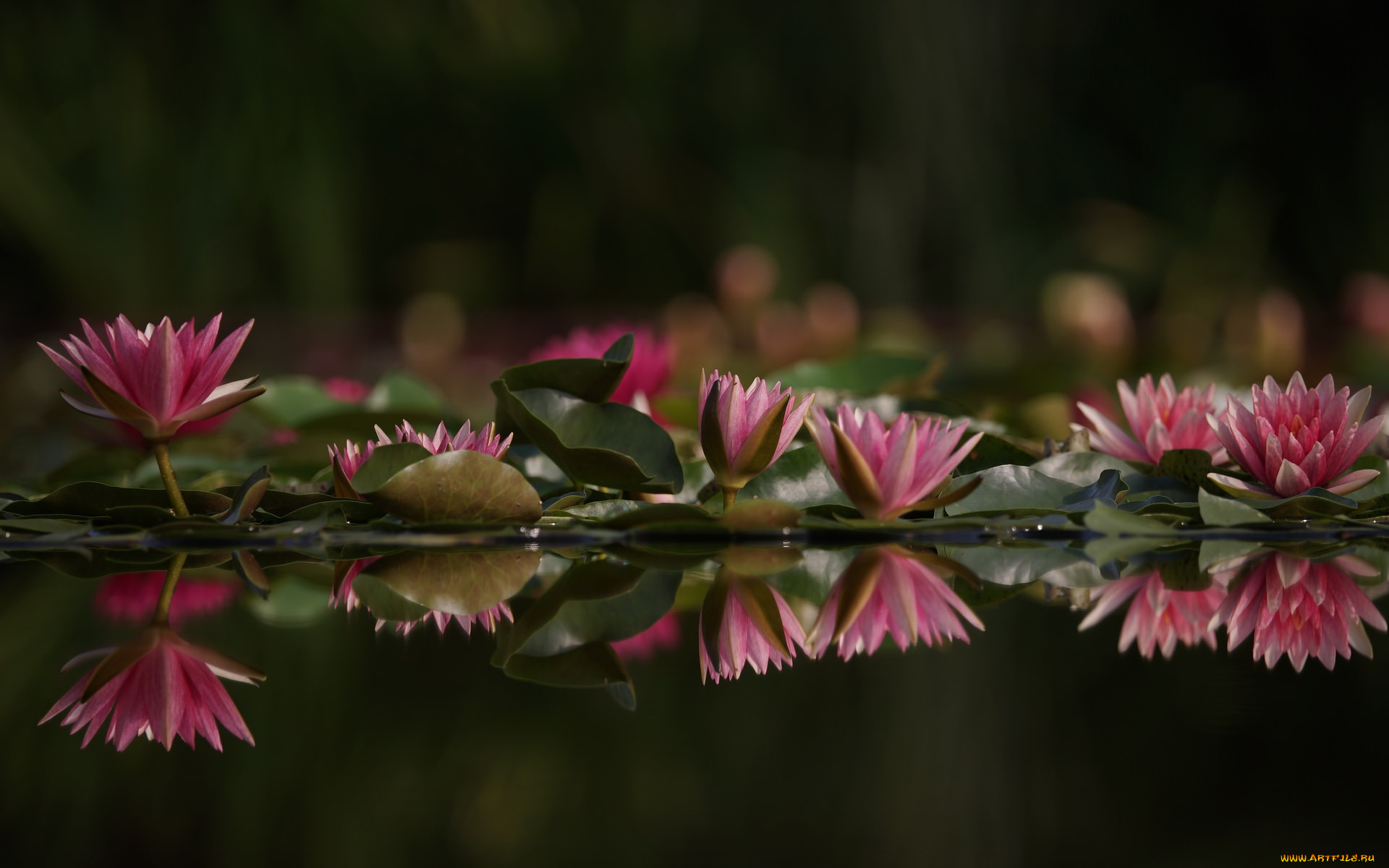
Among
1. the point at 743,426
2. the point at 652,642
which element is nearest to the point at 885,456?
the point at 743,426

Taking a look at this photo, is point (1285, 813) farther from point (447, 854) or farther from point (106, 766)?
point (106, 766)

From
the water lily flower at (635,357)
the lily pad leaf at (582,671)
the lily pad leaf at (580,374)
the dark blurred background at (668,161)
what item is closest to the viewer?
the lily pad leaf at (582,671)

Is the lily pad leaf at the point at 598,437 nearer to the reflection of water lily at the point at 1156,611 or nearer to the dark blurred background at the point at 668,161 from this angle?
the reflection of water lily at the point at 1156,611

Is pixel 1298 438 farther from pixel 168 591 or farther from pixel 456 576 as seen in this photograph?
pixel 168 591

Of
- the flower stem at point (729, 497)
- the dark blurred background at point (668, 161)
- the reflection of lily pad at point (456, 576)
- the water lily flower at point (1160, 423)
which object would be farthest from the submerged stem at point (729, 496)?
the dark blurred background at point (668, 161)

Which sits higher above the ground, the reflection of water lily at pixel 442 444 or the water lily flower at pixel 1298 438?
the water lily flower at pixel 1298 438

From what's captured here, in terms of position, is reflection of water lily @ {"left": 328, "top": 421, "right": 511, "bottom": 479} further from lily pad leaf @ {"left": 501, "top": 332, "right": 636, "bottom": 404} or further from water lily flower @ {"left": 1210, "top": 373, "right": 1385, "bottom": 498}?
water lily flower @ {"left": 1210, "top": 373, "right": 1385, "bottom": 498}

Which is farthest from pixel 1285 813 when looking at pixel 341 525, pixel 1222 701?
pixel 341 525
